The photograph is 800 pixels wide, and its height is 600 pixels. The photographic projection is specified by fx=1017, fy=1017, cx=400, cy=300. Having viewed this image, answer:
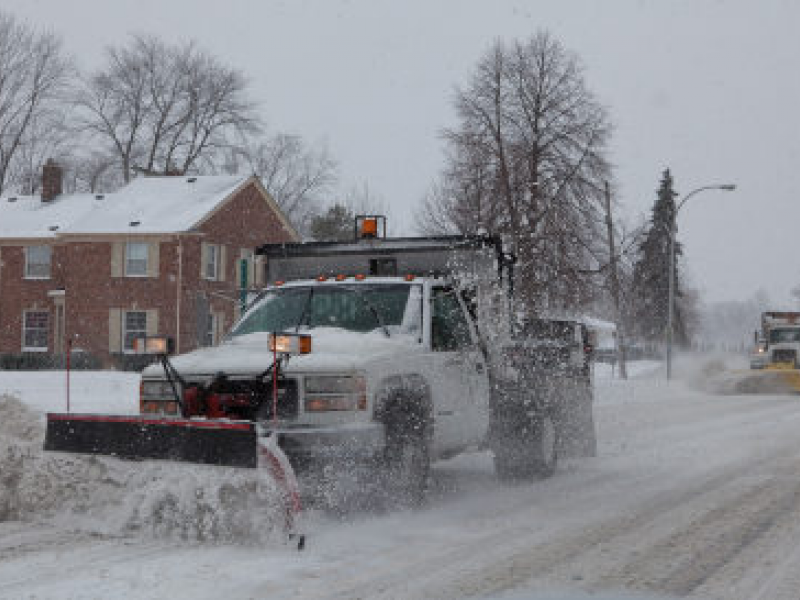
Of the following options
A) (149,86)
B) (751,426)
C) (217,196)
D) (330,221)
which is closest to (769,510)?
(751,426)

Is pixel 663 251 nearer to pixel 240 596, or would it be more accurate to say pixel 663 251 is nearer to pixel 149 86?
pixel 149 86

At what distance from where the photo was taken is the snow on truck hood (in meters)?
7.03

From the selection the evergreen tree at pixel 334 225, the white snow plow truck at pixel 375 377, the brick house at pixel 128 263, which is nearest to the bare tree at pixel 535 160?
the brick house at pixel 128 263

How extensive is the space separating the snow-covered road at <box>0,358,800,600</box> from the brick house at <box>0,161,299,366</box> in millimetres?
25689

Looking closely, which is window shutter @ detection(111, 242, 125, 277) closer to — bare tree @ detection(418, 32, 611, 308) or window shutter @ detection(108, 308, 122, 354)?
window shutter @ detection(108, 308, 122, 354)

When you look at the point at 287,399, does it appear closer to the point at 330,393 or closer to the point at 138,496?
the point at 330,393

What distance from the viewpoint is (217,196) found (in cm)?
3662

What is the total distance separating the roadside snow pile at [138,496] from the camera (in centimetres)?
622

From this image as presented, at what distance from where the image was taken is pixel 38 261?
39.2m

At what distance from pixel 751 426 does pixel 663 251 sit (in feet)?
175

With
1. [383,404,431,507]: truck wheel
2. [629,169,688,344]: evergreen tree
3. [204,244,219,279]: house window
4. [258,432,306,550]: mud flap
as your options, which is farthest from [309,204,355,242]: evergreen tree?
[258,432,306,550]: mud flap

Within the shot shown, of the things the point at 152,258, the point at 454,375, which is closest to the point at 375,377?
the point at 454,375

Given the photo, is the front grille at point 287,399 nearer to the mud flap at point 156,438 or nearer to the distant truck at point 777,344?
the mud flap at point 156,438

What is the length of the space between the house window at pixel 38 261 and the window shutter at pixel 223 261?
7.36 meters
